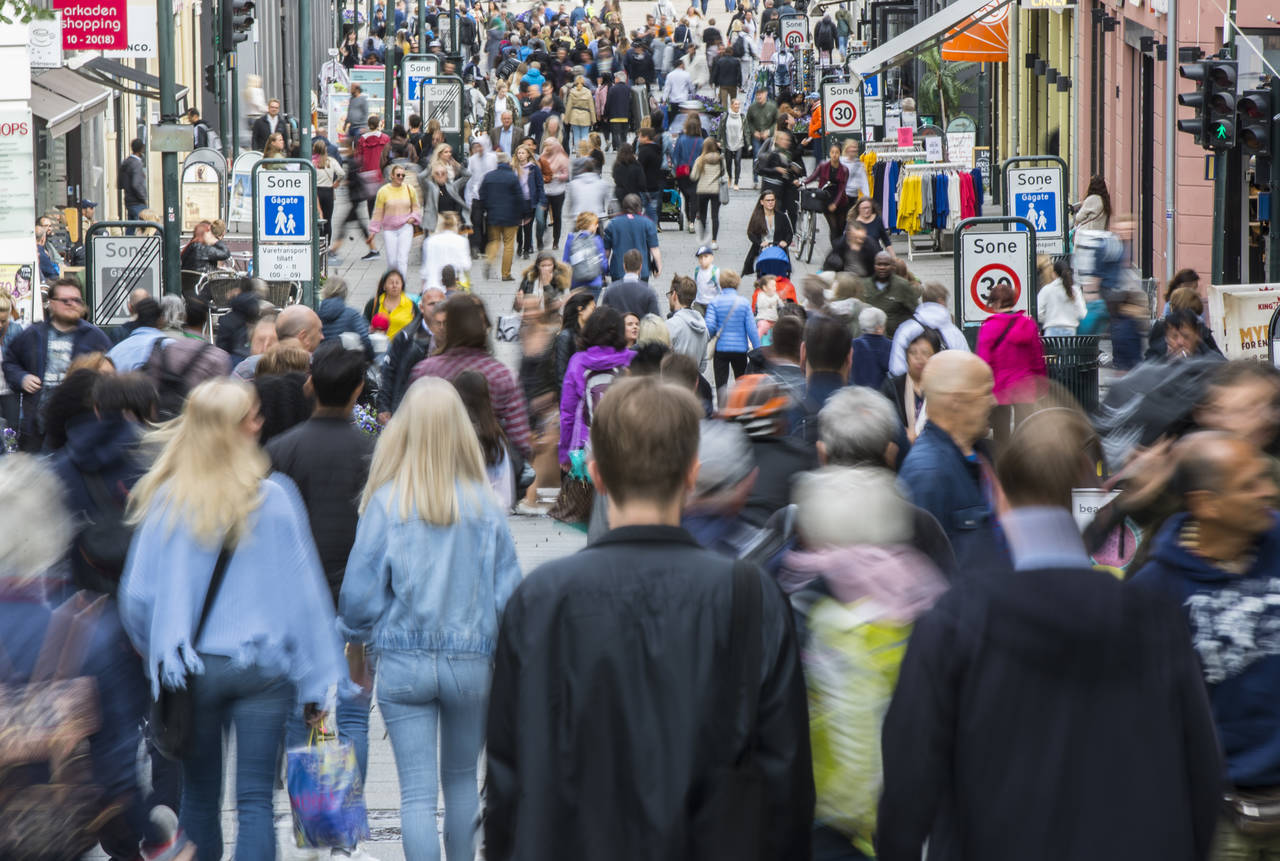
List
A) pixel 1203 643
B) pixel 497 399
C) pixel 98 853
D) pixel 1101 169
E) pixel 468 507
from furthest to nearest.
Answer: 1. pixel 1101 169
2. pixel 497 399
3. pixel 98 853
4. pixel 468 507
5. pixel 1203 643

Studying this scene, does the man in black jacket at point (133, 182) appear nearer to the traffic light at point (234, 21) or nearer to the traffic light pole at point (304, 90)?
the traffic light pole at point (304, 90)

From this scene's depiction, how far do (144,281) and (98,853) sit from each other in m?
10.7

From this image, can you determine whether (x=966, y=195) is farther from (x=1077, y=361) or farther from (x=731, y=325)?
(x=1077, y=361)

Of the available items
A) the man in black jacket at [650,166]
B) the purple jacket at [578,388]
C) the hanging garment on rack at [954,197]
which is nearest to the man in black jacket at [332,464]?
the purple jacket at [578,388]

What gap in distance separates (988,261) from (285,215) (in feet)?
20.5

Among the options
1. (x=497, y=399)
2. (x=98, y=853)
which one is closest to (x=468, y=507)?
(x=98, y=853)

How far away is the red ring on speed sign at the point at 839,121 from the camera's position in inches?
1208

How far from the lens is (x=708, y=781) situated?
13.6ft

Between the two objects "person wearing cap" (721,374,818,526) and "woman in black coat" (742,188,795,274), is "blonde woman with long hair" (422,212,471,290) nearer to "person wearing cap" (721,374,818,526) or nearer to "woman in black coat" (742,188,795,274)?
"woman in black coat" (742,188,795,274)

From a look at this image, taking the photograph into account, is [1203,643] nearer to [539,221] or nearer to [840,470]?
[840,470]

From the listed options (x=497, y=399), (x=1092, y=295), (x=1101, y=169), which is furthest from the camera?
(x=1101, y=169)

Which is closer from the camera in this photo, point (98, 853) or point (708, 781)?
point (708, 781)

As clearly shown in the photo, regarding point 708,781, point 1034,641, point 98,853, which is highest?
point 1034,641

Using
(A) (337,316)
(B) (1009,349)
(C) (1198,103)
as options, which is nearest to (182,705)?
(B) (1009,349)
